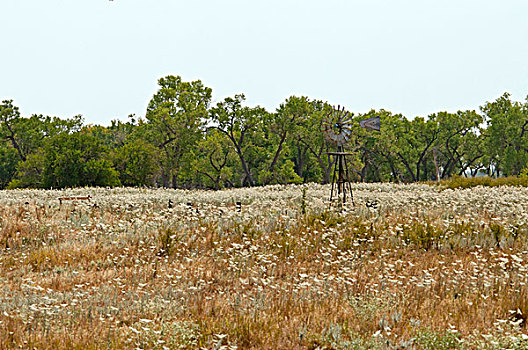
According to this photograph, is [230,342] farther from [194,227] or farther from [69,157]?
[69,157]

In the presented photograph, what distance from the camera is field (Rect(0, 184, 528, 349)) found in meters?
4.36

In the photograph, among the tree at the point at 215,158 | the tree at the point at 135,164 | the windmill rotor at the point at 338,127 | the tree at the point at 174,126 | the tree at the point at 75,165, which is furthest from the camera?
the tree at the point at 215,158

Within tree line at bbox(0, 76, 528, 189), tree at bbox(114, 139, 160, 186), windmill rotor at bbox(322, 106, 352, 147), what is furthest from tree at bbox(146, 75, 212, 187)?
windmill rotor at bbox(322, 106, 352, 147)

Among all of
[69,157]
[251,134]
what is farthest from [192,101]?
[69,157]

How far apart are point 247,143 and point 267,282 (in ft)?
152

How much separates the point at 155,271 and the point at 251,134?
4360cm

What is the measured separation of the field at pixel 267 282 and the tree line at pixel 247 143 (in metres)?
25.2

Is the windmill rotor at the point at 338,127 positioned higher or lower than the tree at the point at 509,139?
lower

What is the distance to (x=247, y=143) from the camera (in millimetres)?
51969

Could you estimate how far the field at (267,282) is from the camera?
436 cm

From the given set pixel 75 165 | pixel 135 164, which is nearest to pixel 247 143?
pixel 135 164

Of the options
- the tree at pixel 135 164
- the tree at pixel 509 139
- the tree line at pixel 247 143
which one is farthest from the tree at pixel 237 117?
the tree at pixel 509 139

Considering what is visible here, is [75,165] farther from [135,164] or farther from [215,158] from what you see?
[215,158]

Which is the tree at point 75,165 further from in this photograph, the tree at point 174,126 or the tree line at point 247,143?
the tree at point 174,126
